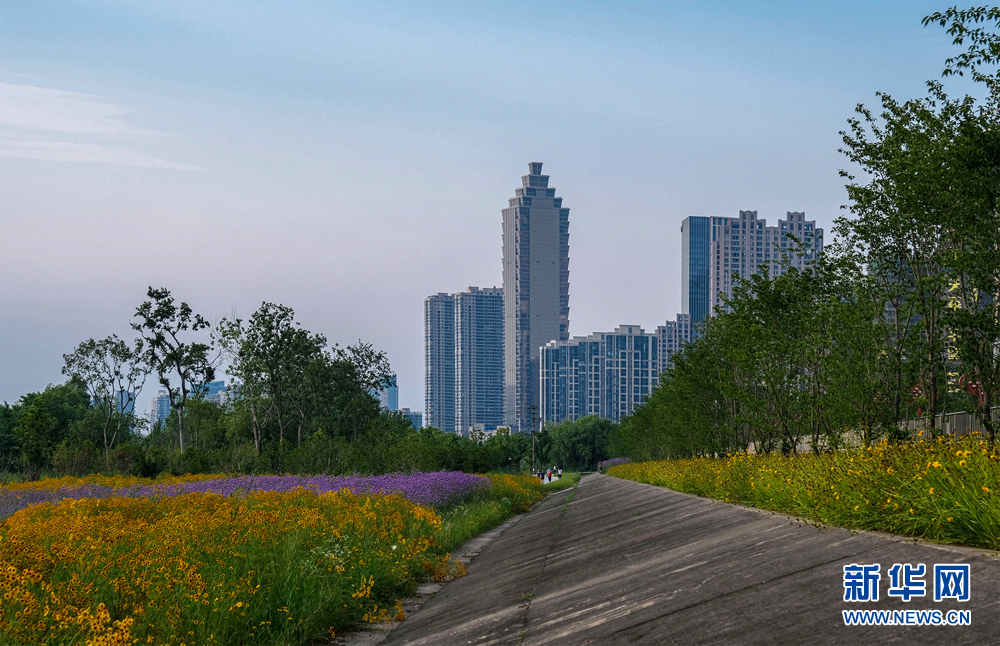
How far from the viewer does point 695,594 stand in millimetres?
4957

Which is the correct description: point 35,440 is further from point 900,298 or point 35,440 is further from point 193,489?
point 900,298

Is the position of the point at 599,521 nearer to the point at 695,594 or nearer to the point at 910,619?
the point at 695,594

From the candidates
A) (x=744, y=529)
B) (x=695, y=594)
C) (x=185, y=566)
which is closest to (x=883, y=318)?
(x=744, y=529)

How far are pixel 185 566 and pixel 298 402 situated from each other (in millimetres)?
51804

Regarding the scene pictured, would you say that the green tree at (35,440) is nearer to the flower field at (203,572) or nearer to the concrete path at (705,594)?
the flower field at (203,572)

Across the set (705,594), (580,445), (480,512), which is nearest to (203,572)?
(705,594)

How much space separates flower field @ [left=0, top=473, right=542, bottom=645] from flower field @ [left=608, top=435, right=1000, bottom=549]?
4165 mm

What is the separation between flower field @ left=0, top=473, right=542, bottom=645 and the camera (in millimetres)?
4934

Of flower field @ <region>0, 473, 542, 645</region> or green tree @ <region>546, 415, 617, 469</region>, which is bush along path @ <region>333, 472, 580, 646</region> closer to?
flower field @ <region>0, 473, 542, 645</region>

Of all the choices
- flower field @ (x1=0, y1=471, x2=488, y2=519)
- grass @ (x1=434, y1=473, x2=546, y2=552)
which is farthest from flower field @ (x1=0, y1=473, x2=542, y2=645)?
flower field @ (x1=0, y1=471, x2=488, y2=519)

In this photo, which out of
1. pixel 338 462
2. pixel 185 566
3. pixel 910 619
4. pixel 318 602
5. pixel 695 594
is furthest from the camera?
pixel 338 462

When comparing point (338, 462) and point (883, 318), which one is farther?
point (338, 462)

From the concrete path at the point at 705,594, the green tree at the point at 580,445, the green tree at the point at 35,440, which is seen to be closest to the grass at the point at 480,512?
the concrete path at the point at 705,594

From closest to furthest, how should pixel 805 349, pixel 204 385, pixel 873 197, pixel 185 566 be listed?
1. pixel 185 566
2. pixel 873 197
3. pixel 805 349
4. pixel 204 385
